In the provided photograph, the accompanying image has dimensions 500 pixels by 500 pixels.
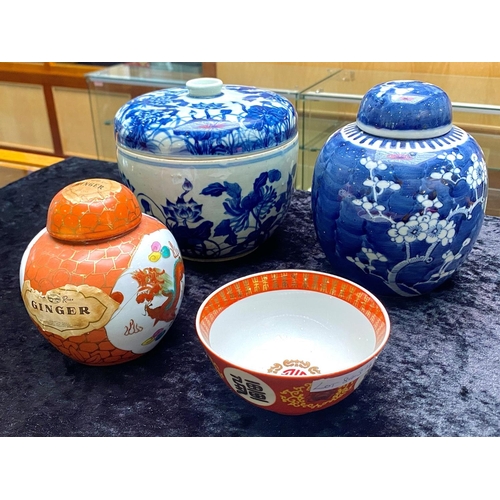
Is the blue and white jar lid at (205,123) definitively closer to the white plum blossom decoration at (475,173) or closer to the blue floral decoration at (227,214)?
the blue floral decoration at (227,214)

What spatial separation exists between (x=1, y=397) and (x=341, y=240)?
476 mm

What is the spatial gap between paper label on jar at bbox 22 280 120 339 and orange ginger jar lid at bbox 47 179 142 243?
0.20ft

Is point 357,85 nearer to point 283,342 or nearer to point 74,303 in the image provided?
point 283,342

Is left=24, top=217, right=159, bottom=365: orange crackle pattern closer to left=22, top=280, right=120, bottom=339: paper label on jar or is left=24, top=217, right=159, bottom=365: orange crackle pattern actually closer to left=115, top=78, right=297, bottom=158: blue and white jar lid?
left=22, top=280, right=120, bottom=339: paper label on jar

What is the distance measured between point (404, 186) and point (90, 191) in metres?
0.38

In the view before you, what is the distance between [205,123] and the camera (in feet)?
2.54

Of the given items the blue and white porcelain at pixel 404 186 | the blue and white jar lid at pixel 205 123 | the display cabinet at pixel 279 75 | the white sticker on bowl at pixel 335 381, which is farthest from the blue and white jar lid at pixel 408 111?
the display cabinet at pixel 279 75

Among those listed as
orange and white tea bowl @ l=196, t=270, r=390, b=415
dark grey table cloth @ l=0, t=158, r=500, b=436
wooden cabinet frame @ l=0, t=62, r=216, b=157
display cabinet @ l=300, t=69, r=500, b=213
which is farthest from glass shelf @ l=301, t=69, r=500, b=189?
wooden cabinet frame @ l=0, t=62, r=216, b=157

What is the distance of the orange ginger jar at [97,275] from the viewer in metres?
0.60

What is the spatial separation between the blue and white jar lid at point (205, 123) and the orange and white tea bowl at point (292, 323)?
0.21m

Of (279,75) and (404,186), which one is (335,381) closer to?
(404,186)

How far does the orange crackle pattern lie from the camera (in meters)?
0.60

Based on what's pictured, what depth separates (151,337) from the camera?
0.67m

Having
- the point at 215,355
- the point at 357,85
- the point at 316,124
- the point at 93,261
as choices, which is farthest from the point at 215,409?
the point at 357,85
